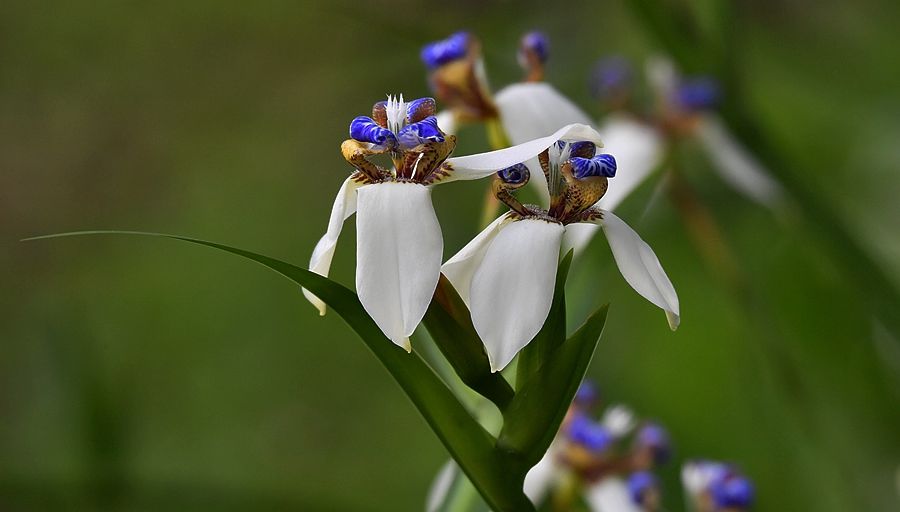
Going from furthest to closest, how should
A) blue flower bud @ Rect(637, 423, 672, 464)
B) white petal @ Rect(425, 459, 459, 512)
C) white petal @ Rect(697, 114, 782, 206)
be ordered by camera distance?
white petal @ Rect(697, 114, 782, 206) < blue flower bud @ Rect(637, 423, 672, 464) < white petal @ Rect(425, 459, 459, 512)

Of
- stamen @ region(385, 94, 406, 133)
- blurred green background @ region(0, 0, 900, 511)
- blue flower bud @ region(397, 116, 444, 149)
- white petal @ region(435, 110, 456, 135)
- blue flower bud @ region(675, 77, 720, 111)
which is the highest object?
stamen @ region(385, 94, 406, 133)

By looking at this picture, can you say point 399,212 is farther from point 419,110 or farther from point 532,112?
point 532,112

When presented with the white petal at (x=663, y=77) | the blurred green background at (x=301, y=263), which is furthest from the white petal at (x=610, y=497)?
the white petal at (x=663, y=77)

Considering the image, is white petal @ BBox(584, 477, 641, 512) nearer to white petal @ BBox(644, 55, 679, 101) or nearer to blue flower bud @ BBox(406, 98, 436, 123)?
blue flower bud @ BBox(406, 98, 436, 123)

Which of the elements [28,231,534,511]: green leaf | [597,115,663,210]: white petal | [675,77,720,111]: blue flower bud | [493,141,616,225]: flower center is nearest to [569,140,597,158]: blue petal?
[493,141,616,225]: flower center

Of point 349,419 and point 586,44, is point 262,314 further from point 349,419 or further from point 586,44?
point 586,44

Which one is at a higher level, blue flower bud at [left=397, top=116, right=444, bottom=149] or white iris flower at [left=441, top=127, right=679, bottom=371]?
blue flower bud at [left=397, top=116, right=444, bottom=149]
